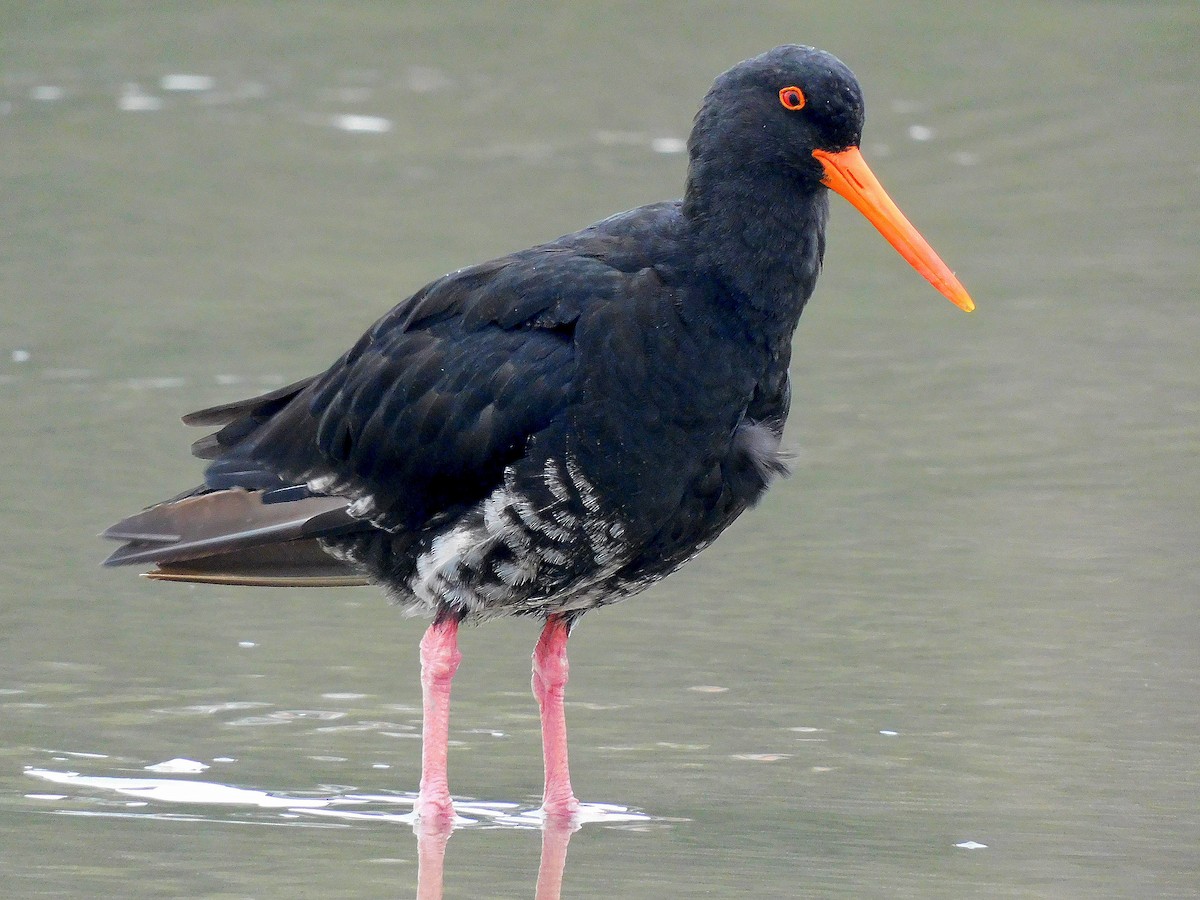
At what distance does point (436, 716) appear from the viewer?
639 cm

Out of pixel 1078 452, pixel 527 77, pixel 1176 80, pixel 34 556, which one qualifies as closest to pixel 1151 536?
pixel 1078 452

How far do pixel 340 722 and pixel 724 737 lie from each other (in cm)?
129

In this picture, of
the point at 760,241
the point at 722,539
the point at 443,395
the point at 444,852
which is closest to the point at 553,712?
the point at 444,852

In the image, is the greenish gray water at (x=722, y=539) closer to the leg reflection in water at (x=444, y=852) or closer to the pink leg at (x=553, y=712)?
the leg reflection in water at (x=444, y=852)

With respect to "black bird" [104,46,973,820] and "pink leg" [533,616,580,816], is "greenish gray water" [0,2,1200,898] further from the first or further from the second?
"black bird" [104,46,973,820]

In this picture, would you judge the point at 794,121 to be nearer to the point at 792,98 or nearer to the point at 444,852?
the point at 792,98

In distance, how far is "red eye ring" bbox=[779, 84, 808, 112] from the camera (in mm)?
6129

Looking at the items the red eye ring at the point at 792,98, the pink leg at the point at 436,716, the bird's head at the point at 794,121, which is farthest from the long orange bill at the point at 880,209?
the pink leg at the point at 436,716

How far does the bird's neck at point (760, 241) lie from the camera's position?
610 cm

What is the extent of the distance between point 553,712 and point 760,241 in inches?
64.2

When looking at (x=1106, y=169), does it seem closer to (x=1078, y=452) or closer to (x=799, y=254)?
(x=1078, y=452)

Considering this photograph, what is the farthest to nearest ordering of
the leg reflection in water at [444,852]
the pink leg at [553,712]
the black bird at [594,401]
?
the pink leg at [553,712], the black bird at [594,401], the leg reflection in water at [444,852]

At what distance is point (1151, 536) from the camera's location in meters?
8.49

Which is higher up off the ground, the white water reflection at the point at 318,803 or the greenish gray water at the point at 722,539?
the greenish gray water at the point at 722,539
